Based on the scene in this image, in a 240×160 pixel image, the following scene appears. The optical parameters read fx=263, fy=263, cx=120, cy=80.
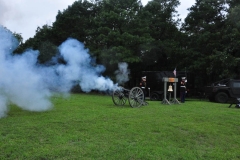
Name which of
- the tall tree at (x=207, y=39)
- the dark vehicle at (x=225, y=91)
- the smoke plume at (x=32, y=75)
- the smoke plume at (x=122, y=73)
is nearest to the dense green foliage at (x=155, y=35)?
the tall tree at (x=207, y=39)

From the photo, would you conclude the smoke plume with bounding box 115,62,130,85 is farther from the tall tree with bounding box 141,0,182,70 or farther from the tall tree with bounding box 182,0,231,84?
the tall tree with bounding box 182,0,231,84

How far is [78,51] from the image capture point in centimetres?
1203

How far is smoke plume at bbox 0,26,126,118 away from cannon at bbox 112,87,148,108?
1.92 meters

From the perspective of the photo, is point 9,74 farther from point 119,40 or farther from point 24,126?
point 119,40

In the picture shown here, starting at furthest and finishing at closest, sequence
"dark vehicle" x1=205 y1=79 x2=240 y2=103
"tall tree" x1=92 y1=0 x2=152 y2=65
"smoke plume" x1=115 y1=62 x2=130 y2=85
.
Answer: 1. "tall tree" x1=92 y1=0 x2=152 y2=65
2. "smoke plume" x1=115 y1=62 x2=130 y2=85
3. "dark vehicle" x1=205 y1=79 x2=240 y2=103

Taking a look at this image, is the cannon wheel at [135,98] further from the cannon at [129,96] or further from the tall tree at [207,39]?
the tall tree at [207,39]

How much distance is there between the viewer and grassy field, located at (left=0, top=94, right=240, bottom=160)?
5.86 m

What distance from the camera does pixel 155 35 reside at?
28.6 meters

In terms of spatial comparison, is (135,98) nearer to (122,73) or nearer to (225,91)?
(225,91)

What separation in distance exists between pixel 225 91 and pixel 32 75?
45.4 ft

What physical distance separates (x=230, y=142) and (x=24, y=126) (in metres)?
5.79

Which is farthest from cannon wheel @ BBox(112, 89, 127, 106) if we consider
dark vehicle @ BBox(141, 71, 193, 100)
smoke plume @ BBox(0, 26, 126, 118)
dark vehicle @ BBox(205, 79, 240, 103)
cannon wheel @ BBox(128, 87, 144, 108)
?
dark vehicle @ BBox(205, 79, 240, 103)

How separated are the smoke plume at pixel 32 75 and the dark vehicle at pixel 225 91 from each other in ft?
33.8

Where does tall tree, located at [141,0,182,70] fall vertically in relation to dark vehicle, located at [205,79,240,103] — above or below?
above
